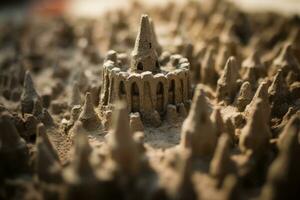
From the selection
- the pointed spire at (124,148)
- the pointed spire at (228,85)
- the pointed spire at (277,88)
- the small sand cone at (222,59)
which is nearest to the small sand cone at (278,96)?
the pointed spire at (277,88)

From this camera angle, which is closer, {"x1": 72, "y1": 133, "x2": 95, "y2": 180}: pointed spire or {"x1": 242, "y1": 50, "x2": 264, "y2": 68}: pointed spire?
{"x1": 72, "y1": 133, "x2": 95, "y2": 180}: pointed spire

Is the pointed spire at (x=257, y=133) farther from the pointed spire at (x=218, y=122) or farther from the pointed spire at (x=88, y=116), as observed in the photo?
the pointed spire at (x=88, y=116)

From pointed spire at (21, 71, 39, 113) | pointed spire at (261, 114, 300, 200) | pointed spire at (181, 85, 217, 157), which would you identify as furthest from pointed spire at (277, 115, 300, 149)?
pointed spire at (21, 71, 39, 113)

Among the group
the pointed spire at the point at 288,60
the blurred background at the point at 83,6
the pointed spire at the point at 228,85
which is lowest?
the pointed spire at the point at 228,85

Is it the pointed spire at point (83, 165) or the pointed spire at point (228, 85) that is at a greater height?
the pointed spire at point (228, 85)

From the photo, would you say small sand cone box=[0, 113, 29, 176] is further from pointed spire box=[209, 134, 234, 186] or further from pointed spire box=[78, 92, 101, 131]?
pointed spire box=[209, 134, 234, 186]

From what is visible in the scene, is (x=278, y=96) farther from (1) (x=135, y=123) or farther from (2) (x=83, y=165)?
(2) (x=83, y=165)

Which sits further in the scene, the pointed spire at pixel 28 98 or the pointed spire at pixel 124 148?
the pointed spire at pixel 28 98
